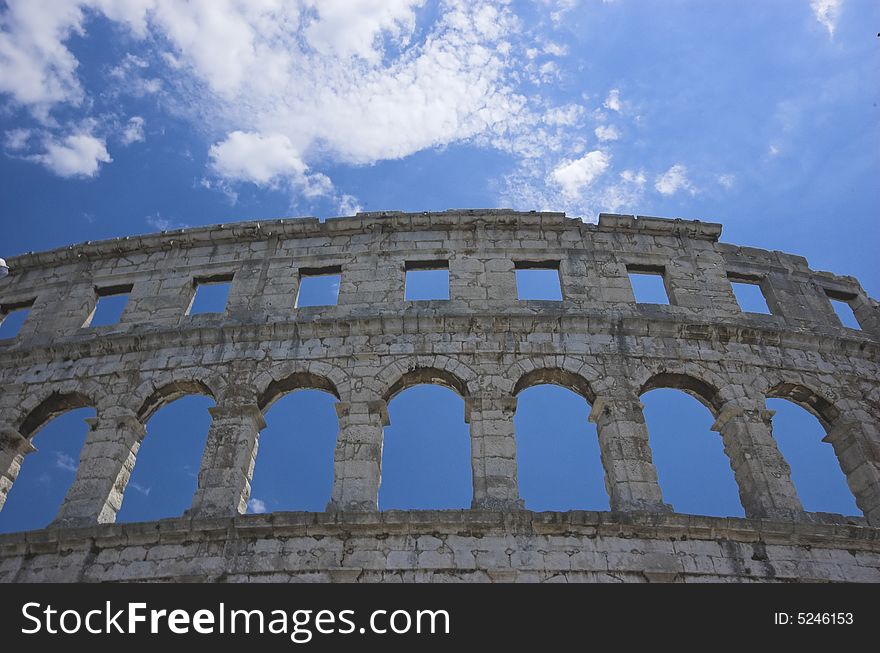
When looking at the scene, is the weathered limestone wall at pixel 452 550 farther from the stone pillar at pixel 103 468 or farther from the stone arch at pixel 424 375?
the stone arch at pixel 424 375

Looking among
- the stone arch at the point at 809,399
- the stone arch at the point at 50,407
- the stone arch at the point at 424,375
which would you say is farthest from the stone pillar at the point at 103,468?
the stone arch at the point at 809,399

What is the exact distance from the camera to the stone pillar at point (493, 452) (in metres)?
9.14

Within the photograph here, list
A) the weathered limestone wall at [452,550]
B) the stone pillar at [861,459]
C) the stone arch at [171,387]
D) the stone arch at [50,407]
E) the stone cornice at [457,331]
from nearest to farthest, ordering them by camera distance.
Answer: the weathered limestone wall at [452,550] → the stone pillar at [861,459] → the stone arch at [171,387] → the stone arch at [50,407] → the stone cornice at [457,331]

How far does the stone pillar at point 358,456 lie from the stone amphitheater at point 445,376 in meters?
0.03

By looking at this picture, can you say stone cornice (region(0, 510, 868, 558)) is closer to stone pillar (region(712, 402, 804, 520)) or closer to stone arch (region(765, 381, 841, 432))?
stone pillar (region(712, 402, 804, 520))

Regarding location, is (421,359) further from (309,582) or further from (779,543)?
(779,543)

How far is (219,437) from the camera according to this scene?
1014 centimetres

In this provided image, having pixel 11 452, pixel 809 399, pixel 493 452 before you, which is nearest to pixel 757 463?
pixel 809 399

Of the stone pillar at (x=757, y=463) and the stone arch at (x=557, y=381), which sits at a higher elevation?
the stone arch at (x=557, y=381)

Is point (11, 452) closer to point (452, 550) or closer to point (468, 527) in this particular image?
point (452, 550)

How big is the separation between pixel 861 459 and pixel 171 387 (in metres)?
11.0

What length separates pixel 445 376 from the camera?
10812 mm

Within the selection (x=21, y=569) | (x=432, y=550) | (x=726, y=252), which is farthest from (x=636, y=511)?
(x=21, y=569)
